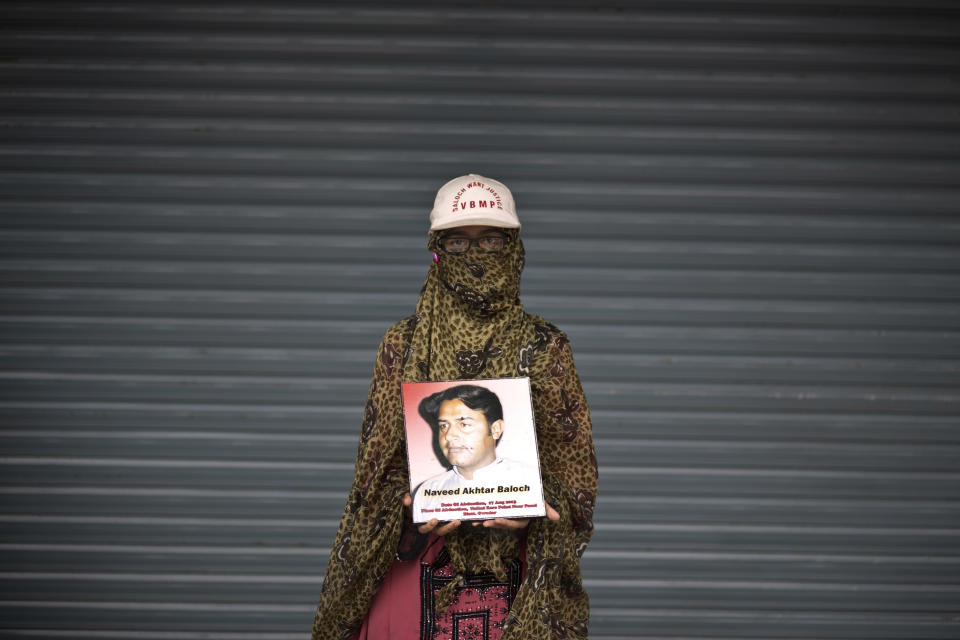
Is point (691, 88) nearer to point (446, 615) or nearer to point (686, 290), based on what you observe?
point (686, 290)

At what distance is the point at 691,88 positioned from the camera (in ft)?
13.0

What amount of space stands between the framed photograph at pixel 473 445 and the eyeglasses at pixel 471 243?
1.17ft

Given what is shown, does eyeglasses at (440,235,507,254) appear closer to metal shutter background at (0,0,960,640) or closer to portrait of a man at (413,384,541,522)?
portrait of a man at (413,384,541,522)

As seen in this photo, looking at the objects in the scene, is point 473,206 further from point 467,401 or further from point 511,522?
point 511,522

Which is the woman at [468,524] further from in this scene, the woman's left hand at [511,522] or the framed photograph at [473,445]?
the framed photograph at [473,445]

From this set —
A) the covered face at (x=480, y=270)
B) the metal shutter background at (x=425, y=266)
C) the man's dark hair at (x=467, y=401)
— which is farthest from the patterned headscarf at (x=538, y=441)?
the metal shutter background at (x=425, y=266)

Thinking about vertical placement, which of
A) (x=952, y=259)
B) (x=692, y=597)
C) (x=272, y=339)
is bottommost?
(x=692, y=597)

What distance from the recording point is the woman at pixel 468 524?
205 centimetres

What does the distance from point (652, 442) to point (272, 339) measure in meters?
1.96

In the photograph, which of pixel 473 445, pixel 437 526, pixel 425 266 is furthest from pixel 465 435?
pixel 425 266

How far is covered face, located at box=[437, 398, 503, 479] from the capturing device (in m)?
1.96

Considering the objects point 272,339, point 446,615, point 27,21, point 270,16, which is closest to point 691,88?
point 270,16

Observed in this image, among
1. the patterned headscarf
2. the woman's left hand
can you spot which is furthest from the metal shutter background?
the woman's left hand

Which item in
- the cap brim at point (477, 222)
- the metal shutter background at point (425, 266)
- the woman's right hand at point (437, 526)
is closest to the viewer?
the woman's right hand at point (437, 526)
